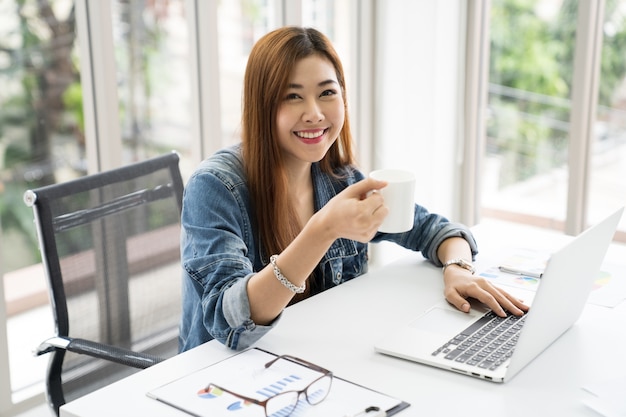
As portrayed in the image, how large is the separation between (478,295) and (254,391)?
1.82ft

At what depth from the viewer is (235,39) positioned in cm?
306

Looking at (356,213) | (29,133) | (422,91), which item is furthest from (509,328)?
(422,91)

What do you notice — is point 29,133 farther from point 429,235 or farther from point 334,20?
point 334,20

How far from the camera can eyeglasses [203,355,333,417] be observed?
1.14 m

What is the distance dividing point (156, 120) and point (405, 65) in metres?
1.19

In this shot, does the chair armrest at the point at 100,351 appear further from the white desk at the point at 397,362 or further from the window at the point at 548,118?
the window at the point at 548,118

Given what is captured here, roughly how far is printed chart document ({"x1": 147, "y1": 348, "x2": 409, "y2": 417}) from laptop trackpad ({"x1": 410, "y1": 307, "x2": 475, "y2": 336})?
0.88 feet

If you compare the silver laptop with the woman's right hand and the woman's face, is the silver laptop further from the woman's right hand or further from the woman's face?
the woman's face

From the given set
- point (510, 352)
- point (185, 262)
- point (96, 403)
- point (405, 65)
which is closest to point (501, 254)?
point (510, 352)

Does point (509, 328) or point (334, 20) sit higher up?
point (334, 20)

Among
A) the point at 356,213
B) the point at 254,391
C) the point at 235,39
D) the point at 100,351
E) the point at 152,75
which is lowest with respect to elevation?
the point at 100,351

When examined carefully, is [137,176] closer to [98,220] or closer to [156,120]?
[98,220]

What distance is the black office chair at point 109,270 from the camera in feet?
5.33

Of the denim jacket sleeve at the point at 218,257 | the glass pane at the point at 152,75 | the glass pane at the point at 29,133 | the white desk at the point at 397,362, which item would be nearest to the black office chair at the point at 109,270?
the denim jacket sleeve at the point at 218,257
